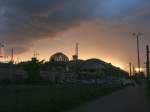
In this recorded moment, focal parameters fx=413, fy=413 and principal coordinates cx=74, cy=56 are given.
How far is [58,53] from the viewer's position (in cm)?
19075

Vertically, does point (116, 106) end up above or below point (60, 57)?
below

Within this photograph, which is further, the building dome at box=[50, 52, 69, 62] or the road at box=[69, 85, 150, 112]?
the building dome at box=[50, 52, 69, 62]

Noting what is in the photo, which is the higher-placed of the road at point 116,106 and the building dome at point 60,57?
the building dome at point 60,57

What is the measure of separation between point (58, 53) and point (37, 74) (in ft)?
283

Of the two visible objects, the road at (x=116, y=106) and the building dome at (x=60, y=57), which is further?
the building dome at (x=60, y=57)

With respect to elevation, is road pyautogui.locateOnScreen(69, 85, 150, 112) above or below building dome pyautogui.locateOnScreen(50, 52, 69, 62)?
below

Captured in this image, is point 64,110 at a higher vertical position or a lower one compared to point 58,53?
lower

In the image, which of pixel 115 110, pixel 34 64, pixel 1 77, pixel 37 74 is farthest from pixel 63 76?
pixel 115 110

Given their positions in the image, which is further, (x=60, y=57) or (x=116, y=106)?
(x=60, y=57)

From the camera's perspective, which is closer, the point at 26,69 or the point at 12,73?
the point at 12,73

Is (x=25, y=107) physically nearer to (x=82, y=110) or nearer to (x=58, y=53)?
(x=82, y=110)

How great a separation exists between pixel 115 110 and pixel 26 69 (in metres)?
88.6

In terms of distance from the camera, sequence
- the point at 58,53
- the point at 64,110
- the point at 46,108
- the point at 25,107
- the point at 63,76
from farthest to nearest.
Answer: the point at 58,53 < the point at 63,76 < the point at 64,110 < the point at 46,108 < the point at 25,107

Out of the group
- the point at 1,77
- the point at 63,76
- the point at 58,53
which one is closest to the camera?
the point at 1,77
